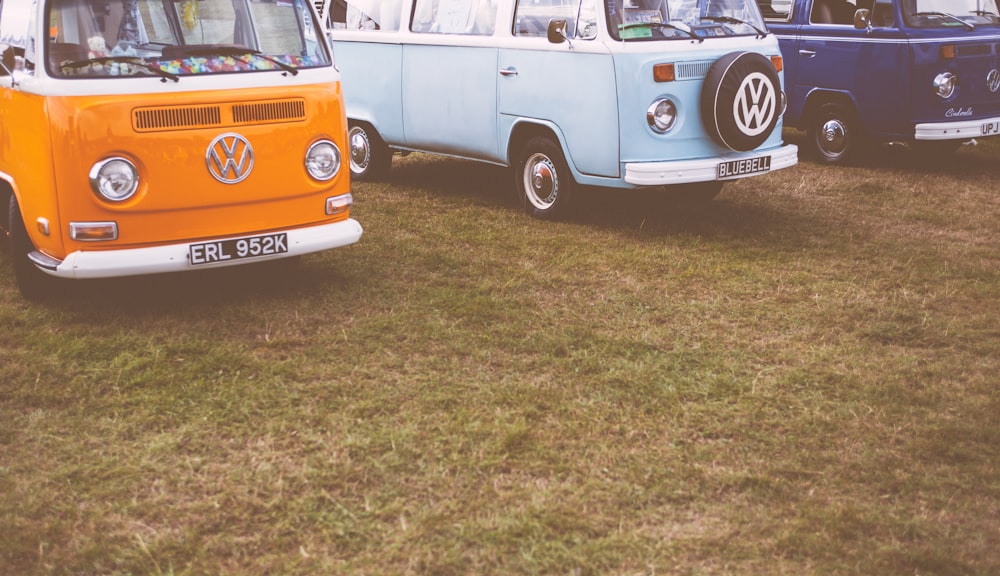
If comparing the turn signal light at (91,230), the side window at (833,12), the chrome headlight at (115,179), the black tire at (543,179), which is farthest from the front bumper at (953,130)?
the turn signal light at (91,230)

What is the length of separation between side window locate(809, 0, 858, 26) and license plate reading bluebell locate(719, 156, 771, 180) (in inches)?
130

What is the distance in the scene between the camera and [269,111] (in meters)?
5.61

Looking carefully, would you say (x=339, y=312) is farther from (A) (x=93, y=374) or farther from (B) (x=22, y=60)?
(B) (x=22, y=60)

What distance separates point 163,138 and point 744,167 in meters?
4.08

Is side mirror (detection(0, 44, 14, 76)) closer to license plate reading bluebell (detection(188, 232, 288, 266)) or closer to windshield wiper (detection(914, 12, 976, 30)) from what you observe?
license plate reading bluebell (detection(188, 232, 288, 266))

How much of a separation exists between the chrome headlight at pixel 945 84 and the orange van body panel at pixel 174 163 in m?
6.22

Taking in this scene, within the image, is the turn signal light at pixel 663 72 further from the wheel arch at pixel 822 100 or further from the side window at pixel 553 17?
the wheel arch at pixel 822 100

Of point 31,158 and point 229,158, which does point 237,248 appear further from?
point 31,158

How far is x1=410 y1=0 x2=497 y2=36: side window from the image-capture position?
8.16m

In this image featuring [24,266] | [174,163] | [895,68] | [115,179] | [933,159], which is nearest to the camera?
[115,179]

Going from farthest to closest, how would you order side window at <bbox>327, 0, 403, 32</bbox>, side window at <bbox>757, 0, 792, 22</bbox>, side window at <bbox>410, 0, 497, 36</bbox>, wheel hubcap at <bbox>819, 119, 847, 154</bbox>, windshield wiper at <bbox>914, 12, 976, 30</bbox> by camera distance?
side window at <bbox>757, 0, 792, 22</bbox>, wheel hubcap at <bbox>819, 119, 847, 154</bbox>, windshield wiper at <bbox>914, 12, 976, 30</bbox>, side window at <bbox>327, 0, 403, 32</bbox>, side window at <bbox>410, 0, 497, 36</bbox>

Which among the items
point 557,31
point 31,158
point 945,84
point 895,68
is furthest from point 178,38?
point 945,84

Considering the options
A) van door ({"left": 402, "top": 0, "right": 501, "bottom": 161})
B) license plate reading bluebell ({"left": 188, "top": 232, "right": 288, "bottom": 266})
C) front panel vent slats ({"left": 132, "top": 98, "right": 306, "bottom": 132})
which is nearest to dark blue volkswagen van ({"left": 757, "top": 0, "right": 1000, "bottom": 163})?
van door ({"left": 402, "top": 0, "right": 501, "bottom": 161})

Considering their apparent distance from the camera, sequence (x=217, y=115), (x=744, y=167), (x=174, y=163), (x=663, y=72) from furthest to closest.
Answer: (x=744, y=167) < (x=663, y=72) < (x=217, y=115) < (x=174, y=163)
